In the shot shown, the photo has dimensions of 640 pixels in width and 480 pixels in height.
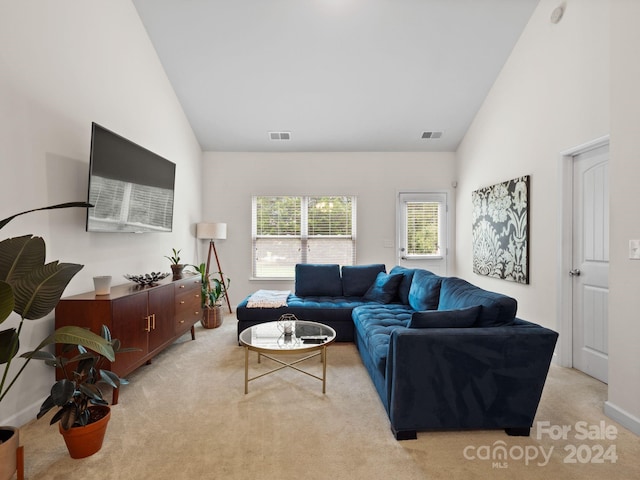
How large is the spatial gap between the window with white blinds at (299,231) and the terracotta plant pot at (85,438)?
3890 mm

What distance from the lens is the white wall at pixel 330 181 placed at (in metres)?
5.77

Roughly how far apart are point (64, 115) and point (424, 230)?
4948mm

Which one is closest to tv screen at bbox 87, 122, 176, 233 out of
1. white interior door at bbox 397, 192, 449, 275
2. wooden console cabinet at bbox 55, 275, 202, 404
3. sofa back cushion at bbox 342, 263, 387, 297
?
wooden console cabinet at bbox 55, 275, 202, 404

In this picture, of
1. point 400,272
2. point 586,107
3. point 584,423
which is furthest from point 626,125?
point 400,272

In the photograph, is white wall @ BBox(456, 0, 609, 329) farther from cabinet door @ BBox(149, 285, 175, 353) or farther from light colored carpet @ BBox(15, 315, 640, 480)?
cabinet door @ BBox(149, 285, 175, 353)

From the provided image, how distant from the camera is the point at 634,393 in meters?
2.15

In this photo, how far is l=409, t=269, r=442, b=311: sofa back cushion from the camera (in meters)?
3.25

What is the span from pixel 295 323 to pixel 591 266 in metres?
2.71

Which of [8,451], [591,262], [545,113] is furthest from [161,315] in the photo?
[545,113]

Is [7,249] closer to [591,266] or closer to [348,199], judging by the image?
[591,266]

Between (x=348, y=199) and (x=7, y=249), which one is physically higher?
(x=348, y=199)

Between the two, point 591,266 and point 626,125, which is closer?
A: point 626,125

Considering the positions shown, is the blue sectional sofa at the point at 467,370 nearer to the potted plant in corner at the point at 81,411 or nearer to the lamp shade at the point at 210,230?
the potted plant in corner at the point at 81,411

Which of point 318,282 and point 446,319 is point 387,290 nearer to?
point 318,282
